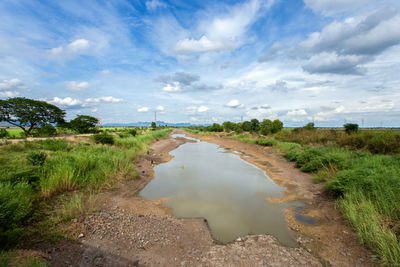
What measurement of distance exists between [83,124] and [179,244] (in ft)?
129

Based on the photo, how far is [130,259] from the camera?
359 centimetres

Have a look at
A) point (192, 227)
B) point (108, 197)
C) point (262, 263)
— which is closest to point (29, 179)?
point (108, 197)

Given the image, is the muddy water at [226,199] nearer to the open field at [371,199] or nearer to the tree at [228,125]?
the open field at [371,199]

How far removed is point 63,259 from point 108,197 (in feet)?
11.6

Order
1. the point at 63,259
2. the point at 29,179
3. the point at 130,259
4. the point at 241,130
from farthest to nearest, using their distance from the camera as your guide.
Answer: the point at 241,130
the point at 29,179
the point at 130,259
the point at 63,259

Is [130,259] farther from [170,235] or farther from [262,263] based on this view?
[262,263]

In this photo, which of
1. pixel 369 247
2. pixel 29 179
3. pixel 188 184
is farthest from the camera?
pixel 188 184

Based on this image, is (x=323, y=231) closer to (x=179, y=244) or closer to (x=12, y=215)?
(x=179, y=244)

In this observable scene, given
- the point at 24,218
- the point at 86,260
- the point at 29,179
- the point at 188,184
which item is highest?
the point at 29,179

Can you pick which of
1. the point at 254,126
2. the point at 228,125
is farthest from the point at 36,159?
the point at 228,125

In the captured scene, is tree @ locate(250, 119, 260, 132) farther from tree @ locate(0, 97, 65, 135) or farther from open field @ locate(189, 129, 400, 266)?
tree @ locate(0, 97, 65, 135)

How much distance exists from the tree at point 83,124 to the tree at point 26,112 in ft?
13.1

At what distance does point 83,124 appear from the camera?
115 feet

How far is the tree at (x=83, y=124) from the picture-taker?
34.3 m
